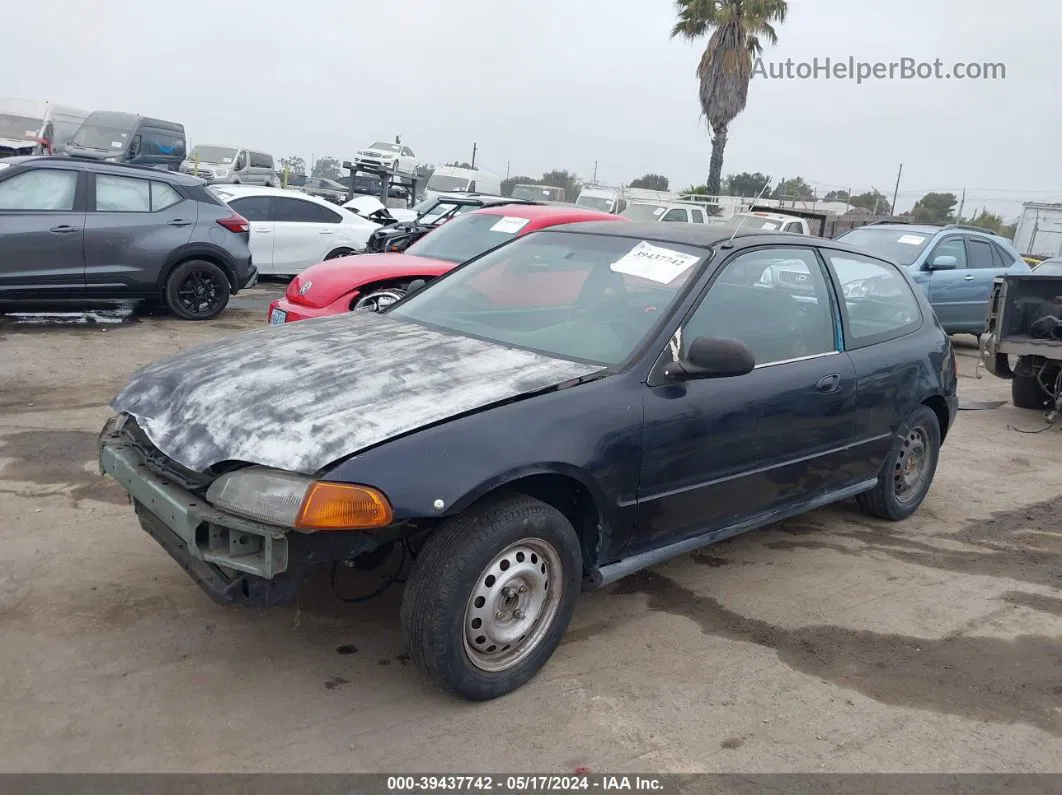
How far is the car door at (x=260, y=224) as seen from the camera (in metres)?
12.4

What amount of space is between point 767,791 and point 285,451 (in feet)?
5.97

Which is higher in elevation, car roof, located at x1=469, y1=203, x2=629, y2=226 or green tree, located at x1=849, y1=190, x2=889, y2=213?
green tree, located at x1=849, y1=190, x2=889, y2=213

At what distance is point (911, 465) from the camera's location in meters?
5.21

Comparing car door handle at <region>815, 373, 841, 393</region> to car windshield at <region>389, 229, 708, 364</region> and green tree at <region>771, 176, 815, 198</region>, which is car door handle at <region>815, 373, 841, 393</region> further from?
green tree at <region>771, 176, 815, 198</region>

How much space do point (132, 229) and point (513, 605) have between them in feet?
24.9

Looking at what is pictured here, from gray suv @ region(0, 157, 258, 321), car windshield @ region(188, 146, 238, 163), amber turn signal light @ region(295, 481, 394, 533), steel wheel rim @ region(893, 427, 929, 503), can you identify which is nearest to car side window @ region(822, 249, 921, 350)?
steel wheel rim @ region(893, 427, 929, 503)

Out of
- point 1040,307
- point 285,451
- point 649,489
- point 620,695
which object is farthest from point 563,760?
point 1040,307

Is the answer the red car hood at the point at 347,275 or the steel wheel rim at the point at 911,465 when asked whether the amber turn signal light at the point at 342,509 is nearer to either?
the steel wheel rim at the point at 911,465

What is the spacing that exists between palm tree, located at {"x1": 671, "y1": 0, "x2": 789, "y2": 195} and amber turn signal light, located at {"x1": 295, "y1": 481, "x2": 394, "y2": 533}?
80.4 feet

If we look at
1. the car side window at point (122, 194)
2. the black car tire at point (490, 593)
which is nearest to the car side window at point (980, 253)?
the car side window at point (122, 194)

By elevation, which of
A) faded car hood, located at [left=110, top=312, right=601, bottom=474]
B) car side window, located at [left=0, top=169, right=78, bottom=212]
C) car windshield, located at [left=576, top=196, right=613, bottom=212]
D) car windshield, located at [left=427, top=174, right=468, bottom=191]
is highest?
car windshield, located at [left=427, top=174, right=468, bottom=191]

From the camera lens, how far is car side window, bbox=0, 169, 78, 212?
28.1 ft

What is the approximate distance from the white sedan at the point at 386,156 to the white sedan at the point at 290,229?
11086mm

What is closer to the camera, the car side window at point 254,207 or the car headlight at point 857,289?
the car headlight at point 857,289
